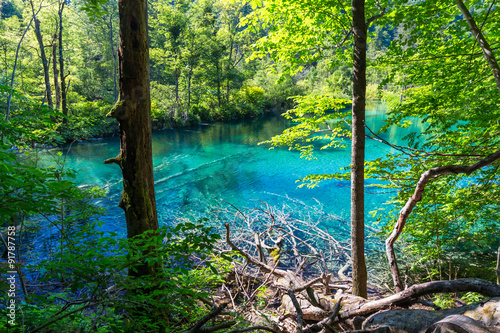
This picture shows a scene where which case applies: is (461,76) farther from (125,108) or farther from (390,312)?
(125,108)

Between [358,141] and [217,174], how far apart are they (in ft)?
33.9

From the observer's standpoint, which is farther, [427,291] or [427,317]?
[427,291]

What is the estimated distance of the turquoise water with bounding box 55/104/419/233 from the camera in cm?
967

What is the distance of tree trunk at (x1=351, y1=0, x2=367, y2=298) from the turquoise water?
3.41 metres

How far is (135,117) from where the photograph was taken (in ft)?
9.43

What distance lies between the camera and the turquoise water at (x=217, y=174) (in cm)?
967

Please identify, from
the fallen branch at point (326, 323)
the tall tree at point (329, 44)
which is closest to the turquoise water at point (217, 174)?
the tall tree at point (329, 44)

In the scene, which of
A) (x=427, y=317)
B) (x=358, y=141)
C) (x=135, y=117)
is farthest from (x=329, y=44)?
(x=427, y=317)

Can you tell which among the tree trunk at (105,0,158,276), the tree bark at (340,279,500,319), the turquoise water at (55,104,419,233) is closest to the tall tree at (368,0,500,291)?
the tree bark at (340,279,500,319)

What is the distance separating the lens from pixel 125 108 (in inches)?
111

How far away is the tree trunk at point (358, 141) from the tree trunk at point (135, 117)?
8.14 feet

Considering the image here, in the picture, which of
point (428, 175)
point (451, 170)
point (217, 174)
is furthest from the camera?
point (217, 174)

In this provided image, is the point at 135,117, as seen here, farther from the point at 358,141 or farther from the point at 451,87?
the point at 451,87

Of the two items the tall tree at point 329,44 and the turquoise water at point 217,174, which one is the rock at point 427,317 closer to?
the tall tree at point 329,44
